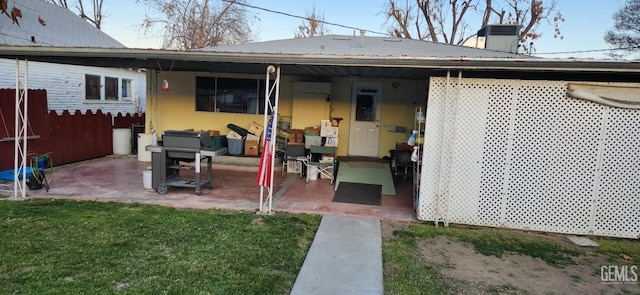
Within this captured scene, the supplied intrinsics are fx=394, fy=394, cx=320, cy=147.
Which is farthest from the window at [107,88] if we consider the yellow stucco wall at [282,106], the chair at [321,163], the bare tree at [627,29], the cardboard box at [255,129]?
the bare tree at [627,29]

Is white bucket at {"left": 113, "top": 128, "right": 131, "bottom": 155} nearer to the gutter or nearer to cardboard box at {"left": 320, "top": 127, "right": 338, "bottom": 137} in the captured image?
the gutter

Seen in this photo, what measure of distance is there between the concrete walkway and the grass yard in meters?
0.14

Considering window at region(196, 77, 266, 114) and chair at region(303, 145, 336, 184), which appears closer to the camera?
chair at region(303, 145, 336, 184)

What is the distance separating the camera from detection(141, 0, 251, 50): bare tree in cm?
2217

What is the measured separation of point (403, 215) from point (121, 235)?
146 inches

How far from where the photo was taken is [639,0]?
1596 cm

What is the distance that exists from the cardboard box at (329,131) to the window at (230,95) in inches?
75.2

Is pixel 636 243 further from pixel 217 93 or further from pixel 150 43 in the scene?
pixel 150 43

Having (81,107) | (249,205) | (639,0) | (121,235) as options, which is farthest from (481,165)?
(639,0)

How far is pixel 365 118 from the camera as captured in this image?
9906mm

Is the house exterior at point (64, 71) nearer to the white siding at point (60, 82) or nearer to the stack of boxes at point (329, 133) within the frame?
the white siding at point (60, 82)

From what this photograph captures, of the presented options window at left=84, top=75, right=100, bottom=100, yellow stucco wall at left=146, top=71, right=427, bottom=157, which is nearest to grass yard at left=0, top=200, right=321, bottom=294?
yellow stucco wall at left=146, top=71, right=427, bottom=157

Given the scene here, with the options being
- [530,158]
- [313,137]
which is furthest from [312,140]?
[530,158]

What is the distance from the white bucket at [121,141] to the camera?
10445mm
